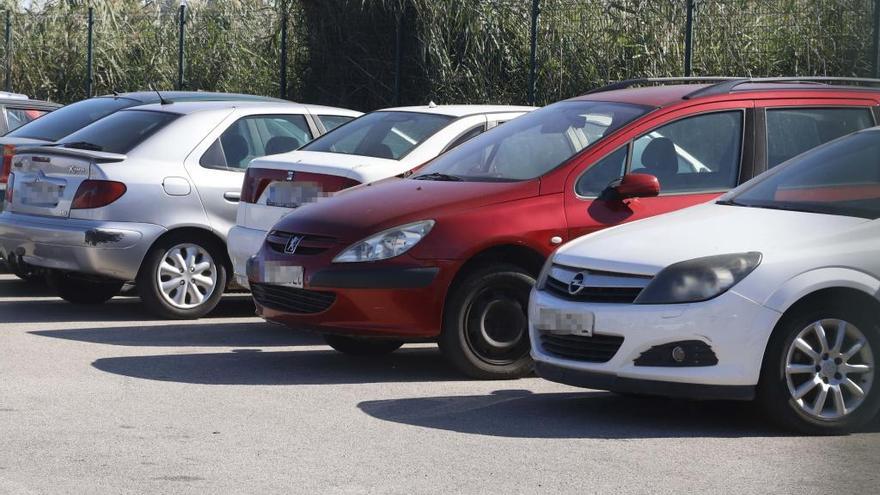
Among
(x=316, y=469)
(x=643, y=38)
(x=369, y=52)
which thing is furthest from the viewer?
(x=369, y=52)

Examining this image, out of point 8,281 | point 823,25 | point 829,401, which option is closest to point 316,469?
point 829,401

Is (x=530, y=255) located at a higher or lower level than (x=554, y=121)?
lower

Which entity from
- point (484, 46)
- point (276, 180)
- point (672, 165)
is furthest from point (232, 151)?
point (484, 46)

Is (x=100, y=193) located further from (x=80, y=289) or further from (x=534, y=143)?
(x=534, y=143)

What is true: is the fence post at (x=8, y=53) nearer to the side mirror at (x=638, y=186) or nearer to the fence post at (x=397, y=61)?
the fence post at (x=397, y=61)

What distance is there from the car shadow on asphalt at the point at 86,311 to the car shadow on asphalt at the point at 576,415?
390 centimetres

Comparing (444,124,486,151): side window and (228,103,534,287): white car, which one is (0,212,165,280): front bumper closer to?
(228,103,534,287): white car

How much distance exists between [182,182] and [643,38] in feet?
23.4

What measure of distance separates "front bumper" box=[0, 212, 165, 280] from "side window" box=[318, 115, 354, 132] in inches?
71.6

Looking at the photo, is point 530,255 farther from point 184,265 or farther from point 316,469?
point 184,265

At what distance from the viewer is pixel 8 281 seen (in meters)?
13.0

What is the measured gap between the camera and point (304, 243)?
27.3 feet

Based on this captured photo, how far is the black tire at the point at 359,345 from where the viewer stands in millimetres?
9062

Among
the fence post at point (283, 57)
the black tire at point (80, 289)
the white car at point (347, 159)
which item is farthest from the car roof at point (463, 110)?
the fence post at point (283, 57)
